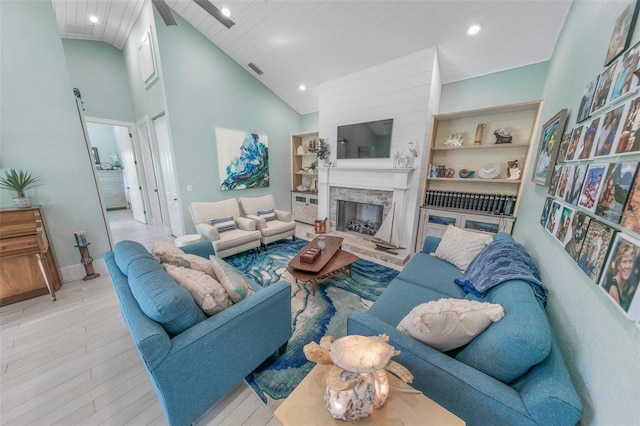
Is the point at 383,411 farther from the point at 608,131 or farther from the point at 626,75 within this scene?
the point at 626,75

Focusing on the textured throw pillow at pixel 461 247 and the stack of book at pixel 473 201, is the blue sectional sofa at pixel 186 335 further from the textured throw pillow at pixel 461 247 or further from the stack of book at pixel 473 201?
the stack of book at pixel 473 201

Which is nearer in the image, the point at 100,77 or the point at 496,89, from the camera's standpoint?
the point at 496,89

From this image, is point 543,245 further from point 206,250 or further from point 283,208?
point 283,208

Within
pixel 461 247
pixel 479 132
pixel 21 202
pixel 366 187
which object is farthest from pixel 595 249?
pixel 21 202

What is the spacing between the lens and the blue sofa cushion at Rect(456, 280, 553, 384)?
77 cm

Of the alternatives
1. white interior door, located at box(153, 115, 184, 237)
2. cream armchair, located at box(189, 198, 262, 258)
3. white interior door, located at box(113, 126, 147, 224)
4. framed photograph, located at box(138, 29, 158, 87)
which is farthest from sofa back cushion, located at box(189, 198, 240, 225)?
white interior door, located at box(113, 126, 147, 224)

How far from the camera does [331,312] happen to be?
207 centimetres

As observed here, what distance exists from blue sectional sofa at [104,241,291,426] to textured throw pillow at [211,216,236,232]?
6.16 ft

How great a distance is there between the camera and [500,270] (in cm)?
142

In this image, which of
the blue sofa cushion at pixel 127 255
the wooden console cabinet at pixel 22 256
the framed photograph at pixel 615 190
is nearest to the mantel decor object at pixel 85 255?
the wooden console cabinet at pixel 22 256

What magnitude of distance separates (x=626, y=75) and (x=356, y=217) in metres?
3.49

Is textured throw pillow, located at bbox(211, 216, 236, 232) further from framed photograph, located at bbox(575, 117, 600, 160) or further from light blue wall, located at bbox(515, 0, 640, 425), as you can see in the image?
framed photograph, located at bbox(575, 117, 600, 160)

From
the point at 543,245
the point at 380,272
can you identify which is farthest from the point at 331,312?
the point at 543,245

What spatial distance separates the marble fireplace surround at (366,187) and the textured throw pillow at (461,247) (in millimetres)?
1102
